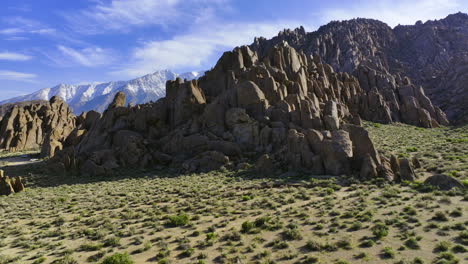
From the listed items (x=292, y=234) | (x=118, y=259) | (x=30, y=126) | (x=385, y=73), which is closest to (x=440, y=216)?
(x=292, y=234)

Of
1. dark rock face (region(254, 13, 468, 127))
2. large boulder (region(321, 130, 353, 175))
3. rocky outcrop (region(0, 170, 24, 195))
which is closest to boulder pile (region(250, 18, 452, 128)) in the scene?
dark rock face (region(254, 13, 468, 127))

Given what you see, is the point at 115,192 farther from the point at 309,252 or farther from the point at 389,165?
the point at 389,165

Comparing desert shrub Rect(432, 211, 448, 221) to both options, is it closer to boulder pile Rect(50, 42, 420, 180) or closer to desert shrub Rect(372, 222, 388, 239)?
desert shrub Rect(372, 222, 388, 239)

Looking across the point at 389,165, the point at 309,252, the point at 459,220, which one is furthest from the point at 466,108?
the point at 309,252

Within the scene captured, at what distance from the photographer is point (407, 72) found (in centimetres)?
16825

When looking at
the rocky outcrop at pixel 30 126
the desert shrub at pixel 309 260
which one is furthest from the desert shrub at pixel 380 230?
the rocky outcrop at pixel 30 126

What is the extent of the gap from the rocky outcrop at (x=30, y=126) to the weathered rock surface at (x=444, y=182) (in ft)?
320

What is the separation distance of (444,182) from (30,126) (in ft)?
474

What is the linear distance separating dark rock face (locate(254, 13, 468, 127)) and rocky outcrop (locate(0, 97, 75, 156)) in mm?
108762

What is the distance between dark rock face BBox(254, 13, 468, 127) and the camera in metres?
89.0

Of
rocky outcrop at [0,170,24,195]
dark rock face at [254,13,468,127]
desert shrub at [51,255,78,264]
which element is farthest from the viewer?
dark rock face at [254,13,468,127]

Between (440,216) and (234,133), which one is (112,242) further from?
(234,133)

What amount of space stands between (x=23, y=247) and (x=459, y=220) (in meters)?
31.3

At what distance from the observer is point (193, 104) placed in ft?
210
